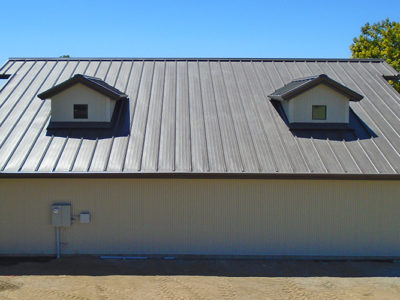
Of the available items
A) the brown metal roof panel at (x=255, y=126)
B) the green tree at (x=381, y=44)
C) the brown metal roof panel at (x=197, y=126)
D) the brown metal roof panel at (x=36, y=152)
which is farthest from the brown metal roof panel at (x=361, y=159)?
the green tree at (x=381, y=44)

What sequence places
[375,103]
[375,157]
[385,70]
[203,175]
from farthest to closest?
1. [385,70]
2. [375,103]
3. [375,157]
4. [203,175]

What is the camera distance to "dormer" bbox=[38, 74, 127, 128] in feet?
49.4

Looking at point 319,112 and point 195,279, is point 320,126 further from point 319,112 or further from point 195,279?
point 195,279

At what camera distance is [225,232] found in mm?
13195

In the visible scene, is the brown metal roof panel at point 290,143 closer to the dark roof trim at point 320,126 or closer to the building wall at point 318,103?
the dark roof trim at point 320,126

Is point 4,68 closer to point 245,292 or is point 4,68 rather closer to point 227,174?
point 227,174

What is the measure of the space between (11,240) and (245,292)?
785 cm

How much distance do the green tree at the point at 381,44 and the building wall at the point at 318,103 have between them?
20.7m

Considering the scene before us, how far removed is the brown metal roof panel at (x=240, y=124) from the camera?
13162 millimetres

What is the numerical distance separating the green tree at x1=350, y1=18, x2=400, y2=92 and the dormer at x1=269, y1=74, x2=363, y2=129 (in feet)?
67.7

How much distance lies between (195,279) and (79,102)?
797 cm

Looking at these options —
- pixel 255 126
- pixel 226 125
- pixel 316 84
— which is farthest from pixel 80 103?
pixel 316 84

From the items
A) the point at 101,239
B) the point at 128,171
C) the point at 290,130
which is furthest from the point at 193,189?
the point at 290,130

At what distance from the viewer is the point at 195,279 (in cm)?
1141
